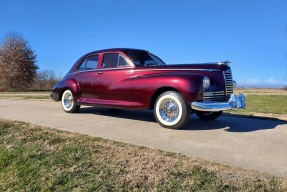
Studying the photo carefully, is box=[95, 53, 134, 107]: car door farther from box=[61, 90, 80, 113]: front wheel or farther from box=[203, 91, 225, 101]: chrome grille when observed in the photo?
box=[203, 91, 225, 101]: chrome grille

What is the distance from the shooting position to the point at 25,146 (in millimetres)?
5008

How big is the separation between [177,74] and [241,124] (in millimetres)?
2015

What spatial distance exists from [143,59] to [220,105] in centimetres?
232

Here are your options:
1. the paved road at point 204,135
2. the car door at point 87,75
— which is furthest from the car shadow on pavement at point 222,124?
the car door at point 87,75

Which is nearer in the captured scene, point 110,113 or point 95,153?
point 95,153

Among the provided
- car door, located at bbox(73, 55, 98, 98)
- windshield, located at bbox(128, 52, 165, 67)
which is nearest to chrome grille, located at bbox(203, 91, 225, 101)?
windshield, located at bbox(128, 52, 165, 67)

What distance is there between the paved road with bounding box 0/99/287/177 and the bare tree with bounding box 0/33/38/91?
34318 millimetres

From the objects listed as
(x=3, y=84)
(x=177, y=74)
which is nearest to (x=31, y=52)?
(x=3, y=84)

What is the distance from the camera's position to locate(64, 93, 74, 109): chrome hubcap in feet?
28.2

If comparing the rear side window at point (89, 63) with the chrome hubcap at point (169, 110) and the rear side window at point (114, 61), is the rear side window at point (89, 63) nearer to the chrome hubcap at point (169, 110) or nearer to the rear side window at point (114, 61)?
the rear side window at point (114, 61)

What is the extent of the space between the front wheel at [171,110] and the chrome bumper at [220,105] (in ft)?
0.81

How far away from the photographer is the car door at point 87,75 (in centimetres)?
789

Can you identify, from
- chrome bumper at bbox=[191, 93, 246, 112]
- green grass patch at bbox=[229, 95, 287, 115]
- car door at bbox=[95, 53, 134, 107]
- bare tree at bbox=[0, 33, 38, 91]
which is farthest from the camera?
bare tree at bbox=[0, 33, 38, 91]

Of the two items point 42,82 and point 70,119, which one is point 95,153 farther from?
point 42,82
